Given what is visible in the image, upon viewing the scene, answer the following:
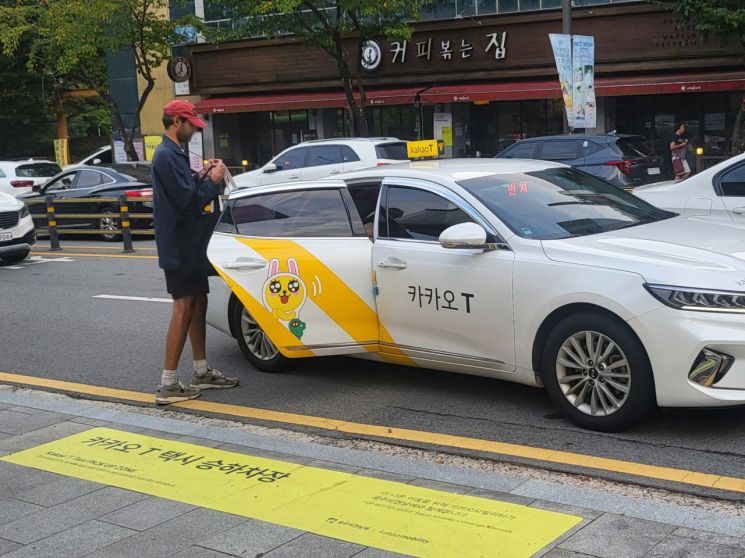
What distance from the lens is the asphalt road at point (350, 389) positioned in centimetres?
566

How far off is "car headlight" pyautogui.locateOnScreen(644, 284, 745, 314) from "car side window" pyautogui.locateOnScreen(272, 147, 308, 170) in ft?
51.3

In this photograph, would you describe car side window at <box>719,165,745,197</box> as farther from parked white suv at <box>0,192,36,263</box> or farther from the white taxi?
parked white suv at <box>0,192,36,263</box>

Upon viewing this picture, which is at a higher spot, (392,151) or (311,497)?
(392,151)

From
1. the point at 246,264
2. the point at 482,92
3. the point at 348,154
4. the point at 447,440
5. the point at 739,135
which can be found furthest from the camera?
the point at 482,92

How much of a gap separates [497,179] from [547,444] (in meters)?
1.93

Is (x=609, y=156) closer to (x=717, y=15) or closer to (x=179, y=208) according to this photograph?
(x=717, y=15)

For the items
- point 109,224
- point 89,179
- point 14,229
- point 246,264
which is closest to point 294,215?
point 246,264

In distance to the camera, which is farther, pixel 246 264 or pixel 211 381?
pixel 211 381

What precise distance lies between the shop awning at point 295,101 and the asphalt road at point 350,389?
18050mm

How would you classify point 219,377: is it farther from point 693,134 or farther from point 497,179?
point 693,134

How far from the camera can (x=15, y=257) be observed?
16.5 m

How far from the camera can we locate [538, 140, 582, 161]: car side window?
59.3 ft

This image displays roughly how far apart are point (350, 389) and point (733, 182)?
392cm

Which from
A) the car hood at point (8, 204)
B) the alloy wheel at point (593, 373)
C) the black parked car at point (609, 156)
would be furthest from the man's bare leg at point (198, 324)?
the black parked car at point (609, 156)
